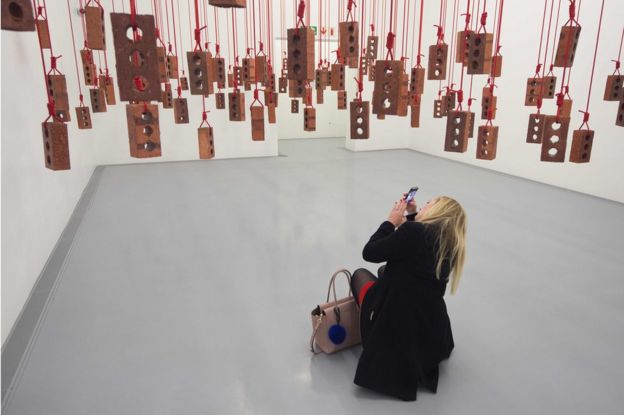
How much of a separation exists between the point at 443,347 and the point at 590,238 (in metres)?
2.72

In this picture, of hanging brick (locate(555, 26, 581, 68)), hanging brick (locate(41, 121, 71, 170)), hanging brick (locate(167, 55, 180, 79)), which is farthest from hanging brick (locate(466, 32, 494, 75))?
hanging brick (locate(167, 55, 180, 79))

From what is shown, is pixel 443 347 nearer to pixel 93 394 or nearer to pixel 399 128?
pixel 93 394

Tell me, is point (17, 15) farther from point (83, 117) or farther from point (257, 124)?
point (83, 117)

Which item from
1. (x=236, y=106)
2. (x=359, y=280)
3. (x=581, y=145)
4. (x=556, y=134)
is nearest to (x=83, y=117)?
(x=236, y=106)

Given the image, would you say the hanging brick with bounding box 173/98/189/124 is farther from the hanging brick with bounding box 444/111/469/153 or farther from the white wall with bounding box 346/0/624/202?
the white wall with bounding box 346/0/624/202

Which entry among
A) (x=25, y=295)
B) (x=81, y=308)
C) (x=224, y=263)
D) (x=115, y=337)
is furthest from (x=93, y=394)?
(x=224, y=263)

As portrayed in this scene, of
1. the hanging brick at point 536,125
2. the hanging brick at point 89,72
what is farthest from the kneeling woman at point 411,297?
the hanging brick at point 89,72

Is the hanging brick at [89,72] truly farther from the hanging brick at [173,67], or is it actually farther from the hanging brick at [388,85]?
the hanging brick at [388,85]

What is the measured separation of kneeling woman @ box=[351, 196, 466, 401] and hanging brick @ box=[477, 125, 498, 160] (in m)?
0.48

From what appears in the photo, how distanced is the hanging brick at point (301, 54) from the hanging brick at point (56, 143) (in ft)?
2.78

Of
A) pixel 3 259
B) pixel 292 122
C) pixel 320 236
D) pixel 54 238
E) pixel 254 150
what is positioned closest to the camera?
pixel 3 259

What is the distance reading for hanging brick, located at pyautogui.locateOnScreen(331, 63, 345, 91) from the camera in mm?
2617

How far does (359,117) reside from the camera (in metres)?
2.06

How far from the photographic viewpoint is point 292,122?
433 inches
